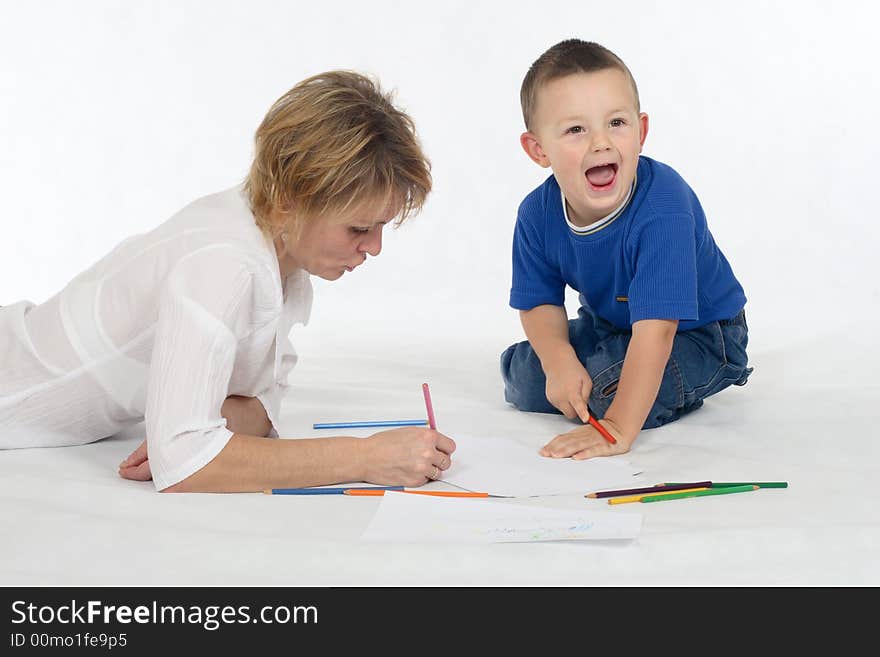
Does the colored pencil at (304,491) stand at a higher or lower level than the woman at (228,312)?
lower

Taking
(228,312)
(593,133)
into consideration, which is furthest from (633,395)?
(228,312)

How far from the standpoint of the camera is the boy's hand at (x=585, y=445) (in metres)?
1.61

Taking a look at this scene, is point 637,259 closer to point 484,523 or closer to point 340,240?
point 340,240

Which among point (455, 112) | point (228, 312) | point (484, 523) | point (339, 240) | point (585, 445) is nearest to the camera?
point (484, 523)

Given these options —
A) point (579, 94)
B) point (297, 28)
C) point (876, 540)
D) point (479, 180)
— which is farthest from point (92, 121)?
point (876, 540)

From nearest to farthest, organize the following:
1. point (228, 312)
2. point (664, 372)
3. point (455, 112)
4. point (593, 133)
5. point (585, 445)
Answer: point (228, 312), point (585, 445), point (593, 133), point (664, 372), point (455, 112)

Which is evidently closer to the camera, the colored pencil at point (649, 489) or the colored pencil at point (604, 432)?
the colored pencil at point (649, 489)

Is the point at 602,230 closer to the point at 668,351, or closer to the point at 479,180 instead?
the point at 668,351

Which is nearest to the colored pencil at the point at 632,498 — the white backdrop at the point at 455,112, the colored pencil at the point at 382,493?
the colored pencil at the point at 382,493

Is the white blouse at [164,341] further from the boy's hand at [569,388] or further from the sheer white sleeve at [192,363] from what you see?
the boy's hand at [569,388]

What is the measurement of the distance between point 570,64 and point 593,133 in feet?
0.42

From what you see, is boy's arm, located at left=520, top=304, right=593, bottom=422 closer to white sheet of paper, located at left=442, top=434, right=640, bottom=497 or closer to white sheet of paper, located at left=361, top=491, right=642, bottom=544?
white sheet of paper, located at left=442, top=434, right=640, bottom=497

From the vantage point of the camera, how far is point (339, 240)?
1.48 m

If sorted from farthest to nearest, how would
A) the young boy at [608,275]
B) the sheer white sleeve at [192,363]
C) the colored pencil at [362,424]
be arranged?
1. the colored pencil at [362,424]
2. the young boy at [608,275]
3. the sheer white sleeve at [192,363]
